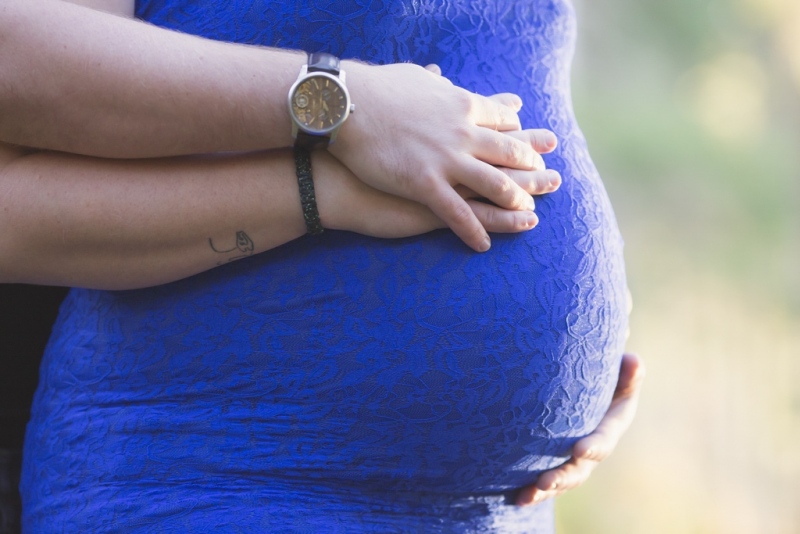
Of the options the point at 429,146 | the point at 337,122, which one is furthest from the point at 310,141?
the point at 429,146

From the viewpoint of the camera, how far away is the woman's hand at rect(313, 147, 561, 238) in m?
0.85

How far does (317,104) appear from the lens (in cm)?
80

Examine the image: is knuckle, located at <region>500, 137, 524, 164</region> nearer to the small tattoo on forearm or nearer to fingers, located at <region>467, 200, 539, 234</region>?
fingers, located at <region>467, 200, 539, 234</region>

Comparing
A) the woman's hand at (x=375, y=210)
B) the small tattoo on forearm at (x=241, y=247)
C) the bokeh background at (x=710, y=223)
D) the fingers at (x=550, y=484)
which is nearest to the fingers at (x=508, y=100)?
the woman's hand at (x=375, y=210)

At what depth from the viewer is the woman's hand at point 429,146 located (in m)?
0.84

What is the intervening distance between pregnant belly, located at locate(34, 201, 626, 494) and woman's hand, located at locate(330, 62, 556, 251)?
64 mm

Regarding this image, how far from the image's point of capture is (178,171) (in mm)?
832

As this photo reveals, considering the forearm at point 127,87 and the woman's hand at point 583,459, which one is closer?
the forearm at point 127,87

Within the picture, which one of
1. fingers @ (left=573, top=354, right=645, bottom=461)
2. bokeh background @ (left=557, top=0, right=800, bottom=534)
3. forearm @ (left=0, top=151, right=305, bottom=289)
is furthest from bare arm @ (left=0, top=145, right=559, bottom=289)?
bokeh background @ (left=557, top=0, right=800, bottom=534)

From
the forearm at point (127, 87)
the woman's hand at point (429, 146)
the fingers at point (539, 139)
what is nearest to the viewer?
the forearm at point (127, 87)

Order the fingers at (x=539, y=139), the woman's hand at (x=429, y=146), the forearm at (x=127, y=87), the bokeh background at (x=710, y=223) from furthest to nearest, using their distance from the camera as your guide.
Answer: the bokeh background at (x=710, y=223)
the fingers at (x=539, y=139)
the woman's hand at (x=429, y=146)
the forearm at (x=127, y=87)

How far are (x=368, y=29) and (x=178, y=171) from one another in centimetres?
31

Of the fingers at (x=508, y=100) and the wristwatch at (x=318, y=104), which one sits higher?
the fingers at (x=508, y=100)

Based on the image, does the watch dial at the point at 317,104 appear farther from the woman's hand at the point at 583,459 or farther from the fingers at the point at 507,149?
the woman's hand at the point at 583,459
